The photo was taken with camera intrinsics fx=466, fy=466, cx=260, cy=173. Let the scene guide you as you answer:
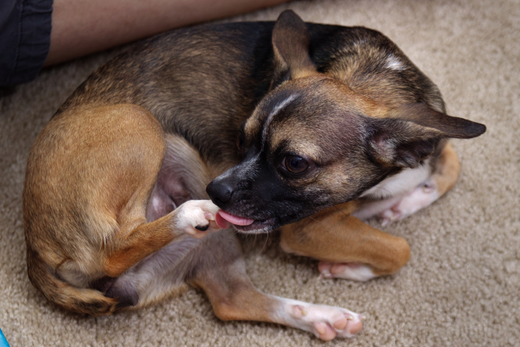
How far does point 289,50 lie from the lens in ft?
8.77

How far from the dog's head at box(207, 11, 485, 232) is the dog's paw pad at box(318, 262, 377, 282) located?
0.73 meters

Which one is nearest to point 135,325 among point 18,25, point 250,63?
point 250,63

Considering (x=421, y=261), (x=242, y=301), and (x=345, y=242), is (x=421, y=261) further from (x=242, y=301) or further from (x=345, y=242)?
(x=242, y=301)

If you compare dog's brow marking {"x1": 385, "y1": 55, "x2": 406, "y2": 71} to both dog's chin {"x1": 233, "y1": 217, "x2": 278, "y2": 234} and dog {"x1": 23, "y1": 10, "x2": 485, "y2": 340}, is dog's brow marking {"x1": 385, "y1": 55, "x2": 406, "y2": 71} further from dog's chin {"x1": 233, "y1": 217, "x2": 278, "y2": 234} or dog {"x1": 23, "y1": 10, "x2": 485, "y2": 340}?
dog's chin {"x1": 233, "y1": 217, "x2": 278, "y2": 234}

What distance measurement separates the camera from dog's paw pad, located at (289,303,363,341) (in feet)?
9.06

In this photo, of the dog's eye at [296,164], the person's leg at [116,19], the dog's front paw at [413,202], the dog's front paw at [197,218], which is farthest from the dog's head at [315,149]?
the person's leg at [116,19]

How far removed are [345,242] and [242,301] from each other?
729 mm

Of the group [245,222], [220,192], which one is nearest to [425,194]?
[245,222]

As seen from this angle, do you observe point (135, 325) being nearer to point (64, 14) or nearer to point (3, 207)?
point (3, 207)

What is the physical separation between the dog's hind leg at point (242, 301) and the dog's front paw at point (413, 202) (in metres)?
0.74

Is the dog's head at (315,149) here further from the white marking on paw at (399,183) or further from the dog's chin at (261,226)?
the white marking on paw at (399,183)

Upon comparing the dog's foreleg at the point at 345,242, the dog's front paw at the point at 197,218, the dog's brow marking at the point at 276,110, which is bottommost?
the dog's foreleg at the point at 345,242

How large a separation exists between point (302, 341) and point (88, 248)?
1.38 m

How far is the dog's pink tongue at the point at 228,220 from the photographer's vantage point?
2.41 m
